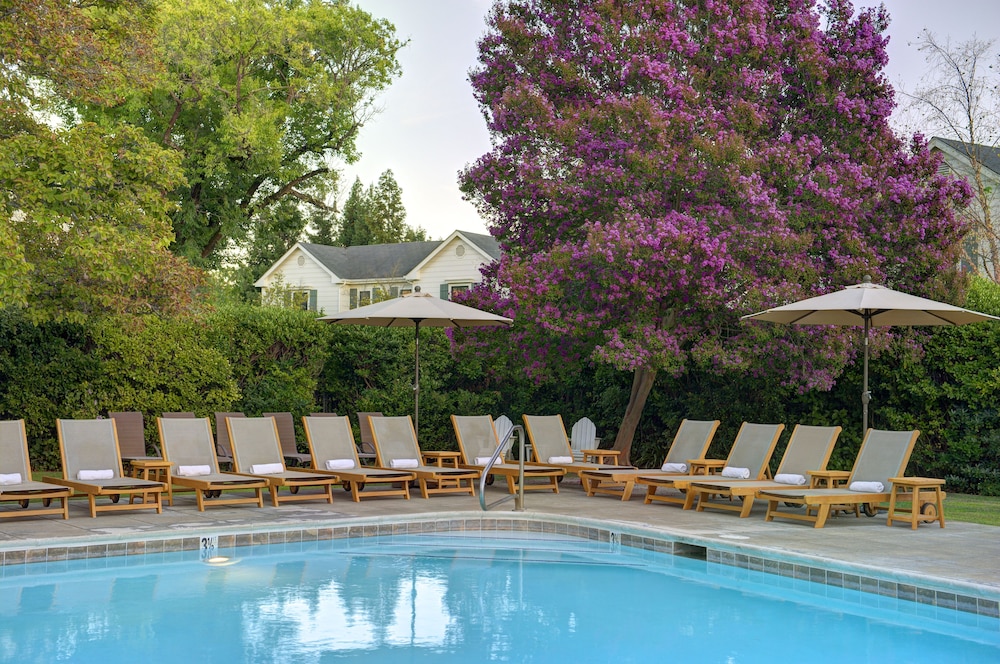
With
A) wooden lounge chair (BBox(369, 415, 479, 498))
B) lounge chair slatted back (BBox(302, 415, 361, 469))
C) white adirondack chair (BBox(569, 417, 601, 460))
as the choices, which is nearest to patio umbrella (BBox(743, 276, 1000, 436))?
wooden lounge chair (BBox(369, 415, 479, 498))

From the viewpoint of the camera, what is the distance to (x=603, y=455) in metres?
13.3

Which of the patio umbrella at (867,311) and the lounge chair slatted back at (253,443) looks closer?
the patio umbrella at (867,311)

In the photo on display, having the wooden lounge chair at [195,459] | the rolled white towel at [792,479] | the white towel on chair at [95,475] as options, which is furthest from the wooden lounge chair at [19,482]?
the rolled white towel at [792,479]

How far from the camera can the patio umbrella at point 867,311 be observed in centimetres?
1056

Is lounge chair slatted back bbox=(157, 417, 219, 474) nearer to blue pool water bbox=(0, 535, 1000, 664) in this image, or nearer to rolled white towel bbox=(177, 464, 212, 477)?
rolled white towel bbox=(177, 464, 212, 477)

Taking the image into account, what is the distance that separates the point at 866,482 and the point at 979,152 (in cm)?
1652

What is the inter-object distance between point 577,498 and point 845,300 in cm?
378

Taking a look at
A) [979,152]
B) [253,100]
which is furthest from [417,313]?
[979,152]

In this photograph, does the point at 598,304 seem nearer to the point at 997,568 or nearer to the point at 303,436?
the point at 303,436

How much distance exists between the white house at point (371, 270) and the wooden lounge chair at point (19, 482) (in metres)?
26.1

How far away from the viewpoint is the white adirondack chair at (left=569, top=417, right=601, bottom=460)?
1616 cm

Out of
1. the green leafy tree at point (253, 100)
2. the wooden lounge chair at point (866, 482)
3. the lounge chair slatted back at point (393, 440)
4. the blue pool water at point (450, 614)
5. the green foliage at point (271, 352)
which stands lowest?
the blue pool water at point (450, 614)

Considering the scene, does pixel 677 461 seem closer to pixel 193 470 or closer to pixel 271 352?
pixel 193 470

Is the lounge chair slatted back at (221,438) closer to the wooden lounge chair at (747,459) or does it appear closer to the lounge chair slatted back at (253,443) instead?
Answer: the lounge chair slatted back at (253,443)
